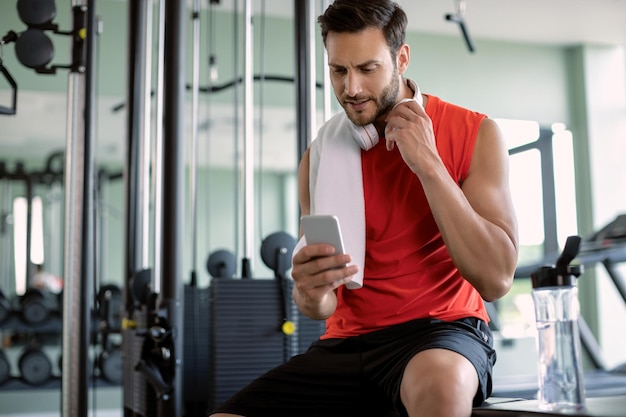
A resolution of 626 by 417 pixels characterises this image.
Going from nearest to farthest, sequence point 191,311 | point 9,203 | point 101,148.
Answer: point 191,311
point 9,203
point 101,148

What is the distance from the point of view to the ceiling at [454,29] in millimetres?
6047

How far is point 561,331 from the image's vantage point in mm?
1205

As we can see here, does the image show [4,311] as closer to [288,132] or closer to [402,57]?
[288,132]

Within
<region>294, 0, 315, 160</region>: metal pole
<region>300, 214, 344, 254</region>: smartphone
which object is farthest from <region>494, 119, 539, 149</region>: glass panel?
<region>300, 214, 344, 254</region>: smartphone

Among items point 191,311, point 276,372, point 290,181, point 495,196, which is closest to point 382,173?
point 495,196

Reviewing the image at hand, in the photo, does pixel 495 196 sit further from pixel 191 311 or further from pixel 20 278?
pixel 20 278

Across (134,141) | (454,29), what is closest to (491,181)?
(134,141)

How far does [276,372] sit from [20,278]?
5968 millimetres

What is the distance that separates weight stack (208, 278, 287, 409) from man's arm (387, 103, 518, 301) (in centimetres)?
123

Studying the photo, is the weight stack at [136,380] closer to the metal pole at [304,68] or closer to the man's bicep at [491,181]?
the metal pole at [304,68]

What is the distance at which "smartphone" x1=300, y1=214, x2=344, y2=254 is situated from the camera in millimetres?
1378

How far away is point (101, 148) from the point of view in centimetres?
744

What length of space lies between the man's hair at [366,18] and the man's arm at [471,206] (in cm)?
21

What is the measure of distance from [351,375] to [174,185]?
139 cm
